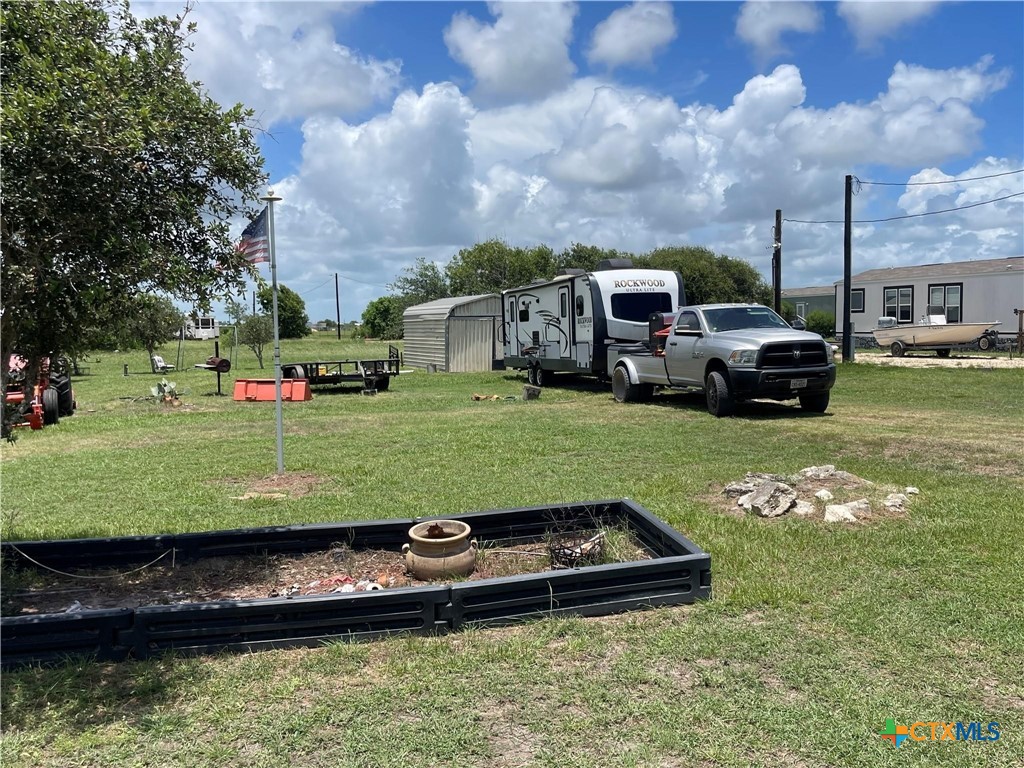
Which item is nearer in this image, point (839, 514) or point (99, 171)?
point (99, 171)

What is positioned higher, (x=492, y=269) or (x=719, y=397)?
(x=492, y=269)

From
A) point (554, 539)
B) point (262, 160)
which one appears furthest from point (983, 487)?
point (262, 160)

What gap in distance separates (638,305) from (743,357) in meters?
4.81

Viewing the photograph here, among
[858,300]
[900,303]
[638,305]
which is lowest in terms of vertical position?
[638,305]

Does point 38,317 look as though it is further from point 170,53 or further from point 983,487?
point 983,487

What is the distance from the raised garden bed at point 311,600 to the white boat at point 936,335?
2595 cm

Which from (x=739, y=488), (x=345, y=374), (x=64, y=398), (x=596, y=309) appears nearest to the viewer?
(x=739, y=488)

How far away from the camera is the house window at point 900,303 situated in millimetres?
32344

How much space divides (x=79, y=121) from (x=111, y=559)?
279 cm

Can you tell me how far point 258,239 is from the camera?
5.85 meters

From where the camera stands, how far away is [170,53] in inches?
136

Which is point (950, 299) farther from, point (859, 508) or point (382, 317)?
point (382, 317)

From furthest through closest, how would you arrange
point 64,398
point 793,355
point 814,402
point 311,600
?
point 64,398
point 814,402
point 793,355
point 311,600

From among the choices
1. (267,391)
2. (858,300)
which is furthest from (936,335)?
(267,391)
